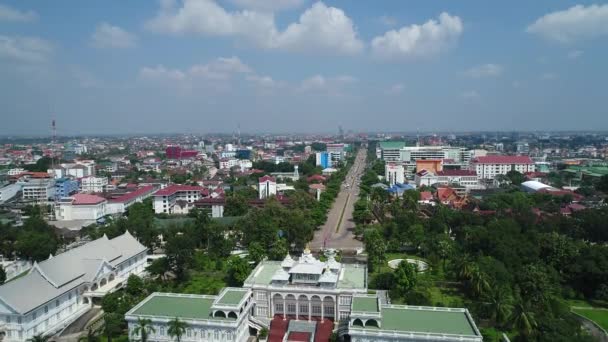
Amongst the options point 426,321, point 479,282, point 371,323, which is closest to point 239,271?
point 371,323

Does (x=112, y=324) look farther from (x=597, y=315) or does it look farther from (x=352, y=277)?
(x=597, y=315)

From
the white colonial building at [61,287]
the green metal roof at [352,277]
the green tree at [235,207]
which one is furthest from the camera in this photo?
the green tree at [235,207]

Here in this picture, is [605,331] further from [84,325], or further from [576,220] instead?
[84,325]

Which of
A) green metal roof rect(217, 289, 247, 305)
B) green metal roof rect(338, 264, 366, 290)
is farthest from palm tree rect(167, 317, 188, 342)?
green metal roof rect(338, 264, 366, 290)

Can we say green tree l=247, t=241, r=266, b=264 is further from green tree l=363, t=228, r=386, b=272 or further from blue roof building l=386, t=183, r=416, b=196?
blue roof building l=386, t=183, r=416, b=196

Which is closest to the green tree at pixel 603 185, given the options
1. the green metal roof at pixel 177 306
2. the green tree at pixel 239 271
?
the green tree at pixel 239 271

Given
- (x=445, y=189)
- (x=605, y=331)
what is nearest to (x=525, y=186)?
(x=445, y=189)

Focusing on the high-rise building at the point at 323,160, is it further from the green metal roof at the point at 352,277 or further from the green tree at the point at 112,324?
the green tree at the point at 112,324

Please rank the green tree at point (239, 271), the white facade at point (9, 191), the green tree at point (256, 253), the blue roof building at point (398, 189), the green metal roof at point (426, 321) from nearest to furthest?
the green metal roof at point (426, 321) → the green tree at point (239, 271) → the green tree at point (256, 253) → the white facade at point (9, 191) → the blue roof building at point (398, 189)
